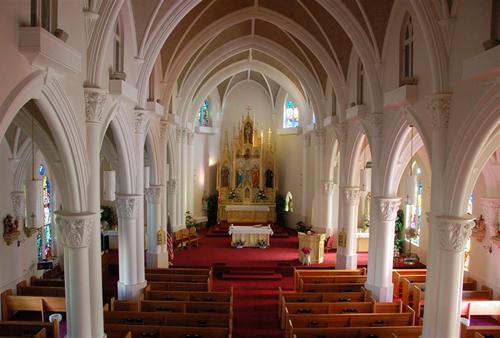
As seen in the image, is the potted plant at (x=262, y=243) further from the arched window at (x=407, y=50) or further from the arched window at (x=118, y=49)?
the arched window at (x=118, y=49)

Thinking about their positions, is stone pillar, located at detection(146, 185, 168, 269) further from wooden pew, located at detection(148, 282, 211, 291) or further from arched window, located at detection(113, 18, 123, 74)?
arched window, located at detection(113, 18, 123, 74)

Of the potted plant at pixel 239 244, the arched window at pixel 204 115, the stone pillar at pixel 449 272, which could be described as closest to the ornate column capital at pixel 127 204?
the stone pillar at pixel 449 272

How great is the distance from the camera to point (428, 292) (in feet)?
28.4

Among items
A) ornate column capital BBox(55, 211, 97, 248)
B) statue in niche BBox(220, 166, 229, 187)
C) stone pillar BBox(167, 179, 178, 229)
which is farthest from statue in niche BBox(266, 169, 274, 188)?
ornate column capital BBox(55, 211, 97, 248)

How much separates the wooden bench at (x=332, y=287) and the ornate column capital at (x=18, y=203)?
1021 cm

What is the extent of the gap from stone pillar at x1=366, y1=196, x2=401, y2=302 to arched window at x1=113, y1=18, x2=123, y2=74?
28.1 ft

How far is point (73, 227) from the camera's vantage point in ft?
24.9

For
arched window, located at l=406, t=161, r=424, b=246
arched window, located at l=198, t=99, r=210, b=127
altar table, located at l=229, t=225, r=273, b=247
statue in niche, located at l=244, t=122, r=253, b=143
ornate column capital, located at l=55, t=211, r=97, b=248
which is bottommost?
altar table, located at l=229, t=225, r=273, b=247

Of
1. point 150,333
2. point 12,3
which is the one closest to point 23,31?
point 12,3

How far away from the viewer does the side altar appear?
1057 inches

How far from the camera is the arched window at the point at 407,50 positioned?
10.1m

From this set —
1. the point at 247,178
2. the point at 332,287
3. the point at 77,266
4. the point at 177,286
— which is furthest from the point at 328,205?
the point at 77,266

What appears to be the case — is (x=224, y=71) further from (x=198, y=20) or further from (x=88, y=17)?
(x=88, y=17)

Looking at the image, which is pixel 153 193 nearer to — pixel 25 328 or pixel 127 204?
pixel 127 204
